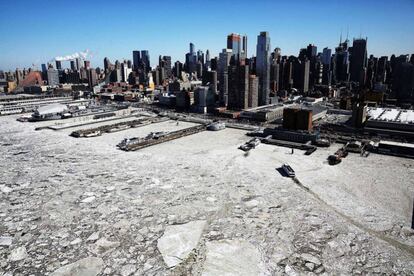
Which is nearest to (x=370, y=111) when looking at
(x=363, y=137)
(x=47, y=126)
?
(x=363, y=137)

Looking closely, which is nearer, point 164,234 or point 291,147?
point 164,234

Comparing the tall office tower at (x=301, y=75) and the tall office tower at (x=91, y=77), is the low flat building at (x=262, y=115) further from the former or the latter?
the tall office tower at (x=91, y=77)

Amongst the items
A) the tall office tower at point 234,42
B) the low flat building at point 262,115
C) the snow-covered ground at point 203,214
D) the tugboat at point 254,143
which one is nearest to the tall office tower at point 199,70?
the tall office tower at point 234,42

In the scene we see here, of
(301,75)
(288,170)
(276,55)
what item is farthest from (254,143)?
(276,55)

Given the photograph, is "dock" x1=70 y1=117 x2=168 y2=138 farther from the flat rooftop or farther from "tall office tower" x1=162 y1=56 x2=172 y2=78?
"tall office tower" x1=162 y1=56 x2=172 y2=78

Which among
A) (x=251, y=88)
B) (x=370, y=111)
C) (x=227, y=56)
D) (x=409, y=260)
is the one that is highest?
(x=227, y=56)

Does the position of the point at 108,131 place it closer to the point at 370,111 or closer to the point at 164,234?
the point at 164,234
